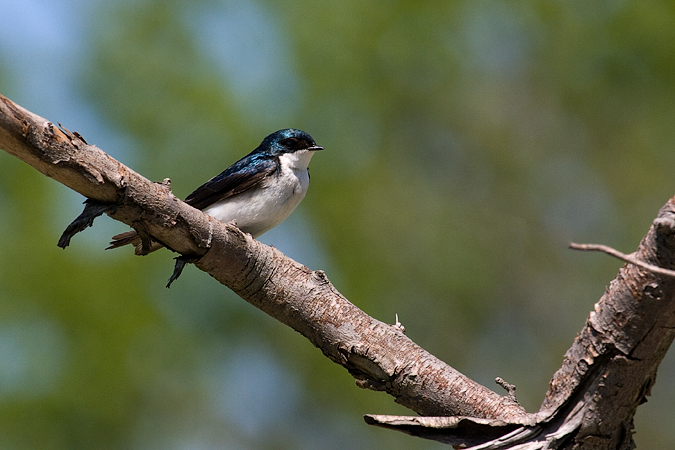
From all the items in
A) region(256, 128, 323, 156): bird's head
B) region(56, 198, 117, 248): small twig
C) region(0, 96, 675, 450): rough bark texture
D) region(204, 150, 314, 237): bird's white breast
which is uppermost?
region(256, 128, 323, 156): bird's head

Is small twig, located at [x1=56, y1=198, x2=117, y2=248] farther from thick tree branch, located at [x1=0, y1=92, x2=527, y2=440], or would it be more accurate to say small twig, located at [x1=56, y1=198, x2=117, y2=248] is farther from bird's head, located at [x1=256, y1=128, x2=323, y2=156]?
bird's head, located at [x1=256, y1=128, x2=323, y2=156]

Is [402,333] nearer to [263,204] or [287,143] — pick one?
[263,204]

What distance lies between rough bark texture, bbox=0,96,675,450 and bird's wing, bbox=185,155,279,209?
1341 mm

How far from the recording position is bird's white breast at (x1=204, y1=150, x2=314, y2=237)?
13.2 feet

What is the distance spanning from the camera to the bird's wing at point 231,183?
163 inches

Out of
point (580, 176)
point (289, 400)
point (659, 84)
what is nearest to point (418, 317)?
point (289, 400)

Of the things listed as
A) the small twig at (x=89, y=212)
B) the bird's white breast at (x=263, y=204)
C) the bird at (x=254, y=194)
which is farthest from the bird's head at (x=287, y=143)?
the small twig at (x=89, y=212)

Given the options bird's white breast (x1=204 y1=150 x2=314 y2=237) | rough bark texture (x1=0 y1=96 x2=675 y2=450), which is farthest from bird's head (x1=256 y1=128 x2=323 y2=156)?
rough bark texture (x1=0 y1=96 x2=675 y2=450)

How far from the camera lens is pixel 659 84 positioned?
33.3 ft

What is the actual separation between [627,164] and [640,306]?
8215mm

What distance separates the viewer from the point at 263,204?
13.3 ft

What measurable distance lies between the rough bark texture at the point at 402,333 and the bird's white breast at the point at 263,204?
3.93ft

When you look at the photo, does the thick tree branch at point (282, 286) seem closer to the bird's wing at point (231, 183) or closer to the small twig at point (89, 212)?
the small twig at point (89, 212)

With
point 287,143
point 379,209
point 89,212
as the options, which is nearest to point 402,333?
point 89,212
